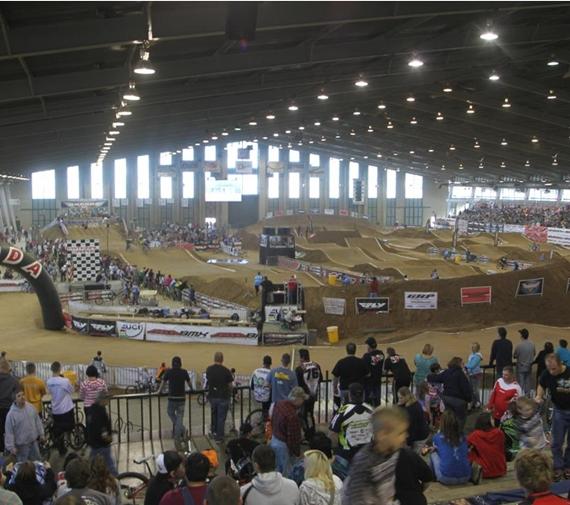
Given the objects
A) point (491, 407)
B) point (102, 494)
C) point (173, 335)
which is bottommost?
point (173, 335)

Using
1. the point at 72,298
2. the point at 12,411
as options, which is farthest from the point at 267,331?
the point at 12,411

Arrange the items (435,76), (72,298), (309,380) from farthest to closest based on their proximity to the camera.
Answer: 1. (72,298)
2. (435,76)
3. (309,380)

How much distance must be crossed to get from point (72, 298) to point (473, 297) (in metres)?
18.6

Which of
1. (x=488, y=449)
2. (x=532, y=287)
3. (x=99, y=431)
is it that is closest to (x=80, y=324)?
(x=532, y=287)

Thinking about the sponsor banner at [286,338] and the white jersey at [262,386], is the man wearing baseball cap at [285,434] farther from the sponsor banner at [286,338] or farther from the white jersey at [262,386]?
the sponsor banner at [286,338]

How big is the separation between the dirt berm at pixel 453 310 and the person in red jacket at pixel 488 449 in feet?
55.8

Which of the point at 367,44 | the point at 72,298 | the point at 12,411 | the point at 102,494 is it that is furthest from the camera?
the point at 72,298

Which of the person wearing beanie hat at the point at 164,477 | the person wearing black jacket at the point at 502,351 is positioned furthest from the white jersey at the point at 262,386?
the person wearing black jacket at the point at 502,351

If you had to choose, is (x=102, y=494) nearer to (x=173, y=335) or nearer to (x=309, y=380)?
(x=309, y=380)

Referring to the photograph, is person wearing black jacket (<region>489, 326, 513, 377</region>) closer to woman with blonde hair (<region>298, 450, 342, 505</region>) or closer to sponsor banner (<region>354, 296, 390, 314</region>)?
woman with blonde hair (<region>298, 450, 342, 505</region>)

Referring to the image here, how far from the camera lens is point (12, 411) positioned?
802 centimetres

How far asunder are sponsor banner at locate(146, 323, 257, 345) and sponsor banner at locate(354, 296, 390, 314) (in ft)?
14.6

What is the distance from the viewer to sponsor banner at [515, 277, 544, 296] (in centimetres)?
2583

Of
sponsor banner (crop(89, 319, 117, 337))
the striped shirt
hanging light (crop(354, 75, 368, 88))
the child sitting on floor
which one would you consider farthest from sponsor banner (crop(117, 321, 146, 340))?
the child sitting on floor
